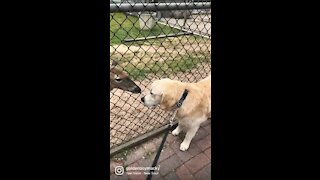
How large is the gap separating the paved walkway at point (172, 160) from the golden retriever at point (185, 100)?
0.32 ft

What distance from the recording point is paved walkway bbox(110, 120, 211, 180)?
2114mm

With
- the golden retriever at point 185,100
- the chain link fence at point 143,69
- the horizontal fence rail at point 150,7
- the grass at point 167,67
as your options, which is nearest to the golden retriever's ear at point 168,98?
the golden retriever at point 185,100

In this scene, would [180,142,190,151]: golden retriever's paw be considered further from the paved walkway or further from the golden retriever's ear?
the golden retriever's ear

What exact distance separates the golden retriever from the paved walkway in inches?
3.9

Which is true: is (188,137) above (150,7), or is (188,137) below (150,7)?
below

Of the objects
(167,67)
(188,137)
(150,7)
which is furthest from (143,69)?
(150,7)

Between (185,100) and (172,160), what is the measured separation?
0.57 meters

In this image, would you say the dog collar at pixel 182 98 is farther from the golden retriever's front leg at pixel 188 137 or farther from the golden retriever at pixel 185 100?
the golden retriever's front leg at pixel 188 137

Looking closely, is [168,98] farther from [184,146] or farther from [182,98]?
[184,146]

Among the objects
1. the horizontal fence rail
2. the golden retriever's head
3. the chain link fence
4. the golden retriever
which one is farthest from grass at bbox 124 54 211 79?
the horizontal fence rail

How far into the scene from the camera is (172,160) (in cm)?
232
